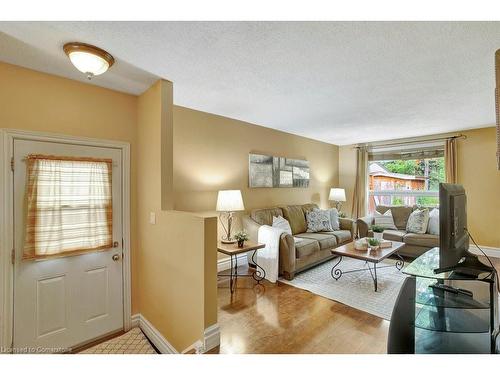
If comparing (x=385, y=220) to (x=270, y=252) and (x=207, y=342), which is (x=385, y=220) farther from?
(x=207, y=342)

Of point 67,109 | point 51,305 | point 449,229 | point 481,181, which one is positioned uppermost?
point 67,109

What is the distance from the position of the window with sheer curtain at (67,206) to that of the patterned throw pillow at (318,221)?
324 centimetres

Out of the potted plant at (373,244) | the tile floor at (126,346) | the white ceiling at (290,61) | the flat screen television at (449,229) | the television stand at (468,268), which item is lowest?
the tile floor at (126,346)

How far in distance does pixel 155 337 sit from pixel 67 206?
4.76 ft

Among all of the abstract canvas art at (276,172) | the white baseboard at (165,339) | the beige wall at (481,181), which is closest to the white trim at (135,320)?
the white baseboard at (165,339)

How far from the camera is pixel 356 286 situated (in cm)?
308

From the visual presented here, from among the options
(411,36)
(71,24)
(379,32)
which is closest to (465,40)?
(411,36)

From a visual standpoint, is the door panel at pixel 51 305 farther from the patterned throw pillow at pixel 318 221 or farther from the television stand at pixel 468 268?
the patterned throw pillow at pixel 318 221

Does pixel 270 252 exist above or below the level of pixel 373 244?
below

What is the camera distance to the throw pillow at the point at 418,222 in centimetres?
423

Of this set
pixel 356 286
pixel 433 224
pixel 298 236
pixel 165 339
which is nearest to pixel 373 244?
pixel 356 286

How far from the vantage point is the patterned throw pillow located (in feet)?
14.2

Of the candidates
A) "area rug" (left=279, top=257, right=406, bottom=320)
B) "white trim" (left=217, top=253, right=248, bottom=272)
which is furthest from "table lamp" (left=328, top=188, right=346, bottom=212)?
"white trim" (left=217, top=253, right=248, bottom=272)

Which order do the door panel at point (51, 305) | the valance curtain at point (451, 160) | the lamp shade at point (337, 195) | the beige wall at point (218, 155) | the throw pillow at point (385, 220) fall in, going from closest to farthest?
the door panel at point (51, 305)
the beige wall at point (218, 155)
the valance curtain at point (451, 160)
the throw pillow at point (385, 220)
the lamp shade at point (337, 195)
